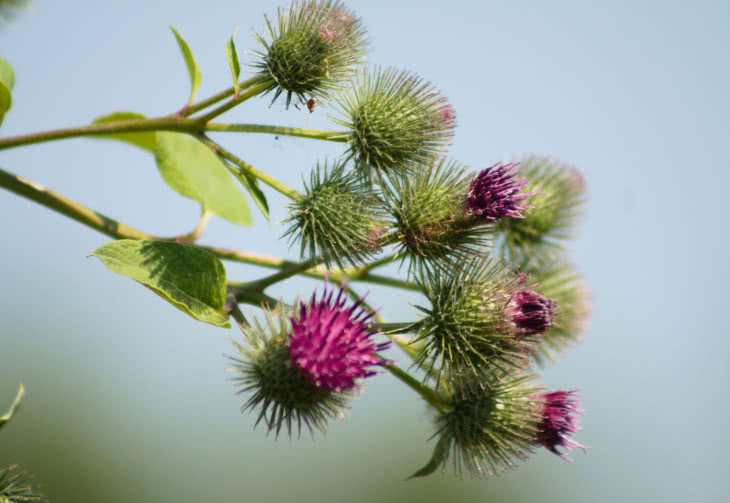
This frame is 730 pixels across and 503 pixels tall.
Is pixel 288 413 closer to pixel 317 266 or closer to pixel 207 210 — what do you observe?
pixel 317 266

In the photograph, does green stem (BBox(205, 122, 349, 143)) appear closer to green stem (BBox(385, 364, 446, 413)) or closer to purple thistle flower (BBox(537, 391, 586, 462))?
green stem (BBox(385, 364, 446, 413))

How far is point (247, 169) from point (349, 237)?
1.34ft

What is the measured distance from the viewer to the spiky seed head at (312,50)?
2.26 m

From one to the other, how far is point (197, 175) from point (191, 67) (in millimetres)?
628

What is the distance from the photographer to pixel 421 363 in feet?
7.61

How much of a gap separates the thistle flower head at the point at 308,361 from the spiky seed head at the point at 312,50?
81 cm

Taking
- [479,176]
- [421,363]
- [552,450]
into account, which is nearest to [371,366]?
[421,363]

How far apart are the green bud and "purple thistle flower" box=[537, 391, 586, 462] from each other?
825 mm

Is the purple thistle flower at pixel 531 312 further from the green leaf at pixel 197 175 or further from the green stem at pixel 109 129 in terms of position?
the green leaf at pixel 197 175

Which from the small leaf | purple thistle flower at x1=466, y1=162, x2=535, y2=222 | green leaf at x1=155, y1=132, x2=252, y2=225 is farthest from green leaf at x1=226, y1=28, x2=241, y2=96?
the small leaf

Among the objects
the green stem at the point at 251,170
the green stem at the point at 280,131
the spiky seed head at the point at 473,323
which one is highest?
the green stem at the point at 280,131

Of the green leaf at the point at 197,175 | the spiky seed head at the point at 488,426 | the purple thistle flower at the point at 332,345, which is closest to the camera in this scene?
the purple thistle flower at the point at 332,345

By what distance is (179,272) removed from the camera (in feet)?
6.59

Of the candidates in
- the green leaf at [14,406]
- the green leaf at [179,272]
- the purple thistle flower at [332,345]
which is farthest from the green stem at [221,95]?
the green leaf at [14,406]
